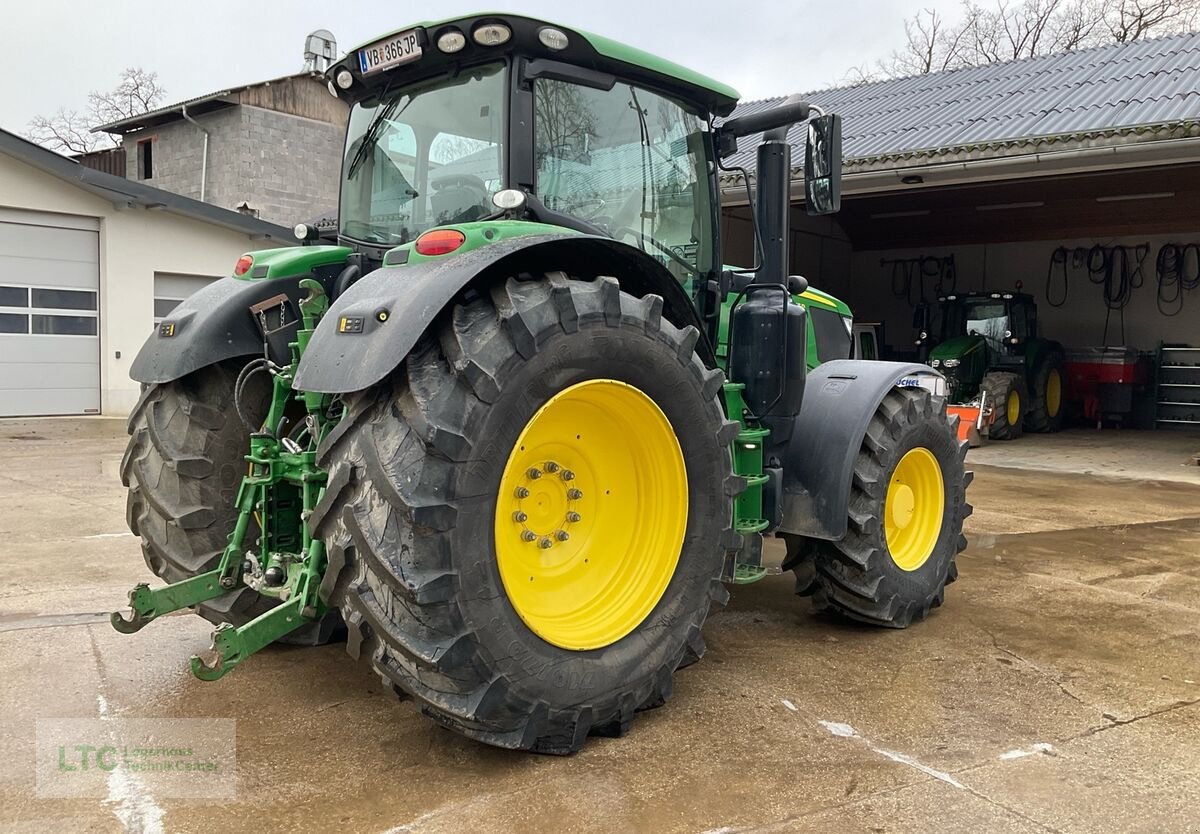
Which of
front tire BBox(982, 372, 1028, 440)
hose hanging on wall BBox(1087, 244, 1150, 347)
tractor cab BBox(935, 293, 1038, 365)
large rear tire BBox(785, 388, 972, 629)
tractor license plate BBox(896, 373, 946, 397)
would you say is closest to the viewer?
large rear tire BBox(785, 388, 972, 629)

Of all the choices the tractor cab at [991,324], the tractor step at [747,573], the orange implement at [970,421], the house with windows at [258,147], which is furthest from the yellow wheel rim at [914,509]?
the house with windows at [258,147]

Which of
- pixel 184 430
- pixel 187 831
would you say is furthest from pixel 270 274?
pixel 187 831

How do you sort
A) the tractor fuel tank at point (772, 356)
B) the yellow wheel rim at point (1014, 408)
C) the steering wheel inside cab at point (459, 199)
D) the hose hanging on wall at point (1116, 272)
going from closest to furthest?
the steering wheel inside cab at point (459, 199) < the tractor fuel tank at point (772, 356) < the yellow wheel rim at point (1014, 408) < the hose hanging on wall at point (1116, 272)

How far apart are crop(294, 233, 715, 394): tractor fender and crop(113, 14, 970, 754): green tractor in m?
0.01

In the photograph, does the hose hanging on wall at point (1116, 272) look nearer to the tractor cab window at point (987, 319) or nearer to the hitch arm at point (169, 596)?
the tractor cab window at point (987, 319)

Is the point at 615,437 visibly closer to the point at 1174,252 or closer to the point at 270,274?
the point at 270,274

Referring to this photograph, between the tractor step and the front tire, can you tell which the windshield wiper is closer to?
the tractor step

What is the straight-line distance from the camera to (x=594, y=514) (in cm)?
328

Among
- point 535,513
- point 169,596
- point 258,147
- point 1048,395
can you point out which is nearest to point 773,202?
point 535,513

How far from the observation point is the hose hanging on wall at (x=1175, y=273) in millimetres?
17047

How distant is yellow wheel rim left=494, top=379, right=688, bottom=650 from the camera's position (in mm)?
3033

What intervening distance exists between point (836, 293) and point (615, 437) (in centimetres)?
1807

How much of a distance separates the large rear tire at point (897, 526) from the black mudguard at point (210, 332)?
245 centimetres

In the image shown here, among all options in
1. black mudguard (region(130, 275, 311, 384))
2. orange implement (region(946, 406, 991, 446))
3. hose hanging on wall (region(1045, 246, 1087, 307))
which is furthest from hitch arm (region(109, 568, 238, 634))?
hose hanging on wall (region(1045, 246, 1087, 307))
